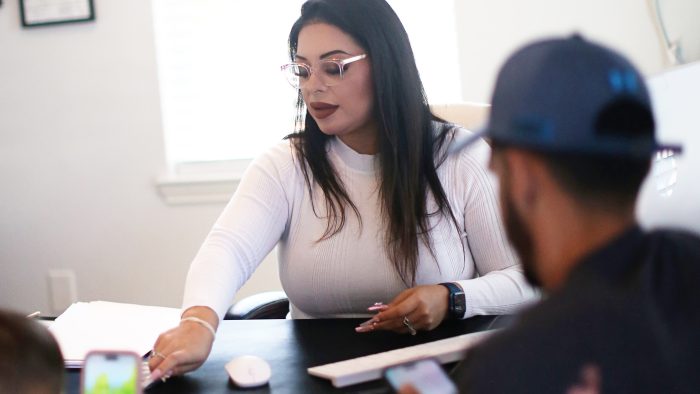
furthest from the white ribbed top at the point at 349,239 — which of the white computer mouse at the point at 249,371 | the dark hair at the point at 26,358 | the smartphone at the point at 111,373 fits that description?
the dark hair at the point at 26,358

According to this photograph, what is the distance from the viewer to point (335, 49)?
5.64 ft

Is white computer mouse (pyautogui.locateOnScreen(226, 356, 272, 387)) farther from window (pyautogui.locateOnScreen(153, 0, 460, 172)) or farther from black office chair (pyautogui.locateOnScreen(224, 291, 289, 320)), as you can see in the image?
window (pyautogui.locateOnScreen(153, 0, 460, 172))

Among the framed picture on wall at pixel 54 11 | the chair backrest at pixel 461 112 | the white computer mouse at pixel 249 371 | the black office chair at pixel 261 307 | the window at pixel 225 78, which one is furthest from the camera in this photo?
the framed picture on wall at pixel 54 11

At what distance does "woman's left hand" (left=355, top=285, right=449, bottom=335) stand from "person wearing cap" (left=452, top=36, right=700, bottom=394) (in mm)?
708

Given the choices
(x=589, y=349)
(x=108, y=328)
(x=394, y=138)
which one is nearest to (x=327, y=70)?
(x=394, y=138)

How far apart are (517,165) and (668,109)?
0.33m

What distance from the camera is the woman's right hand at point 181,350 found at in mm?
1279

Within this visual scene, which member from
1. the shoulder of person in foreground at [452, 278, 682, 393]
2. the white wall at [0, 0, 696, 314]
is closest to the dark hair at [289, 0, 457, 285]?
the shoulder of person in foreground at [452, 278, 682, 393]

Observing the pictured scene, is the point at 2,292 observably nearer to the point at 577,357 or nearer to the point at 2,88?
the point at 2,88

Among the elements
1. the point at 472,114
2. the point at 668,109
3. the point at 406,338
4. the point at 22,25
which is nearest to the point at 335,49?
the point at 472,114

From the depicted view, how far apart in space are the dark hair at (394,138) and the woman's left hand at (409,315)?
232 mm

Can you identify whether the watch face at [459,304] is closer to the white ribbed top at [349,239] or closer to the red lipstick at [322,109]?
the white ribbed top at [349,239]

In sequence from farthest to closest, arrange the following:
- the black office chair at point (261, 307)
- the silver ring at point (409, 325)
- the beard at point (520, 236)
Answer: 1. the black office chair at point (261, 307)
2. the silver ring at point (409, 325)
3. the beard at point (520, 236)

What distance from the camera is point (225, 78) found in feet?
10.0
